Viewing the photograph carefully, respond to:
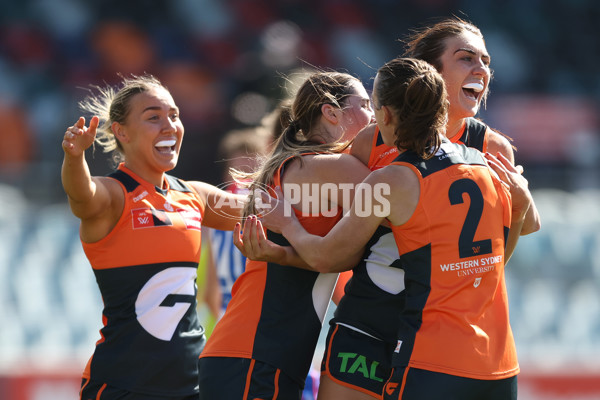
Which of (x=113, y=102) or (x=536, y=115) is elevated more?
(x=536, y=115)

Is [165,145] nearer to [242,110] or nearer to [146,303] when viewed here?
[146,303]

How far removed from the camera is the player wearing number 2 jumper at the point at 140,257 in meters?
3.43

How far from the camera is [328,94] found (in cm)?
319

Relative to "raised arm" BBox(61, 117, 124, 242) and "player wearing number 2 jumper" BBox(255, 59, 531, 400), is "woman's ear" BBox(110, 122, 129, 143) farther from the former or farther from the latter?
"player wearing number 2 jumper" BBox(255, 59, 531, 400)

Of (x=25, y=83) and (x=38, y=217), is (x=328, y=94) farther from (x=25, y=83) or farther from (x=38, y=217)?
(x=25, y=83)

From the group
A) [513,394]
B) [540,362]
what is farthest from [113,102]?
[540,362]

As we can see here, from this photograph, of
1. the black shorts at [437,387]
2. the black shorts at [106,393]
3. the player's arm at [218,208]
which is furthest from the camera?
the player's arm at [218,208]

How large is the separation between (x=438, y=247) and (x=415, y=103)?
1.65 feet

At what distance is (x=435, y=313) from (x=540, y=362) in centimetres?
438

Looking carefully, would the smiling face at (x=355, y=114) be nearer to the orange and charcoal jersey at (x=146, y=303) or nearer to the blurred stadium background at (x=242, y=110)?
the orange and charcoal jersey at (x=146, y=303)

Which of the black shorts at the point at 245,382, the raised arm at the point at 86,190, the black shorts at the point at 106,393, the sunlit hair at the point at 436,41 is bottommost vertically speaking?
the black shorts at the point at 106,393

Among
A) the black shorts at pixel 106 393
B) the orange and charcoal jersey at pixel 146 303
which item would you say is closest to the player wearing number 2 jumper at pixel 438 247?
the orange and charcoal jersey at pixel 146 303

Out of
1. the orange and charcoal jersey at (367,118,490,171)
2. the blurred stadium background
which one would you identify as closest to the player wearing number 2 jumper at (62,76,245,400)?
the orange and charcoal jersey at (367,118,490,171)

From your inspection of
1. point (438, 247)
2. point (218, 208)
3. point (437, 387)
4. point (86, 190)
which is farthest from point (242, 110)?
point (437, 387)
